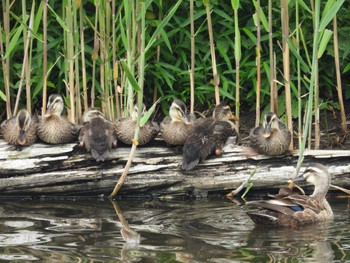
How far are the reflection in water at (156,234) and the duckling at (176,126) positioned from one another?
829 mm

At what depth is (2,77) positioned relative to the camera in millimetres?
13414

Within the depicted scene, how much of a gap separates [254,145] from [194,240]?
Result: 8.97 ft

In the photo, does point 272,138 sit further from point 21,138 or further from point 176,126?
point 21,138

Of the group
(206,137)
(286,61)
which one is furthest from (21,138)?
(286,61)

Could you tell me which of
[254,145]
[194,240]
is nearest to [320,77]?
[254,145]

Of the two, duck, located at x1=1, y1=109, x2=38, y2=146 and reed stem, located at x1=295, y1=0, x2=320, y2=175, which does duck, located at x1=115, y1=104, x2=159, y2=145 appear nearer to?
duck, located at x1=1, y1=109, x2=38, y2=146

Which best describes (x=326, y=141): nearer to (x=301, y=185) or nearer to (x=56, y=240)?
(x=301, y=185)

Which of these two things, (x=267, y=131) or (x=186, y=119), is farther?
(x=186, y=119)

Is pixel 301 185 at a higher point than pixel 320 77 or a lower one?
lower

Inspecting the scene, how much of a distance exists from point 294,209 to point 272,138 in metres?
1.50

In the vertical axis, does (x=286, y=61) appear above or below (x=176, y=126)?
above

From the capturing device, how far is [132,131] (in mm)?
11898

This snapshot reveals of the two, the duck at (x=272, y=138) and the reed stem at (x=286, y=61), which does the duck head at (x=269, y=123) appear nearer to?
the duck at (x=272, y=138)

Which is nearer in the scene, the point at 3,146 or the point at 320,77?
the point at 3,146
